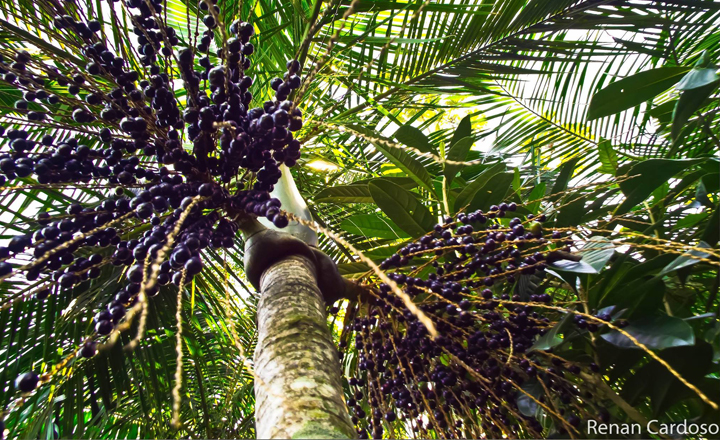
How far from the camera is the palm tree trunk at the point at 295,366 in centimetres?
73

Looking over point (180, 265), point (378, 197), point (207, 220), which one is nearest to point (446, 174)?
point (378, 197)

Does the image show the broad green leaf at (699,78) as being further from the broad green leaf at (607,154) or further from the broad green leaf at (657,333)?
the broad green leaf at (657,333)

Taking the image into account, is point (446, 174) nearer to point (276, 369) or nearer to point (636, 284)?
point (636, 284)

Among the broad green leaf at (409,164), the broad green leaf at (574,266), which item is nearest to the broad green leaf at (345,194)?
the broad green leaf at (409,164)

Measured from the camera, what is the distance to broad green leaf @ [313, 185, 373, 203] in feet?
5.73

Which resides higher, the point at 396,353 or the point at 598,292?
the point at 598,292

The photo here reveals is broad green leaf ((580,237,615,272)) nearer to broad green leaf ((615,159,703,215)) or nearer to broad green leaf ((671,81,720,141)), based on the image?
broad green leaf ((615,159,703,215))

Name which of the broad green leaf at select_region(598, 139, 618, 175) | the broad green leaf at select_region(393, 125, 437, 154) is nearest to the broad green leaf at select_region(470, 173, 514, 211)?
the broad green leaf at select_region(393, 125, 437, 154)

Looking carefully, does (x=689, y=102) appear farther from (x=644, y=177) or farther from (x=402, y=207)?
(x=402, y=207)

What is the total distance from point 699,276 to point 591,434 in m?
0.89

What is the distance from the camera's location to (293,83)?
47.7 inches

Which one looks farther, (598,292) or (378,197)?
(378,197)

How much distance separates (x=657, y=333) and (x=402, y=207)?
76 cm

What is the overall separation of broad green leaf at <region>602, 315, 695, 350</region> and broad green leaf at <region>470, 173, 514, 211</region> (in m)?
0.54
